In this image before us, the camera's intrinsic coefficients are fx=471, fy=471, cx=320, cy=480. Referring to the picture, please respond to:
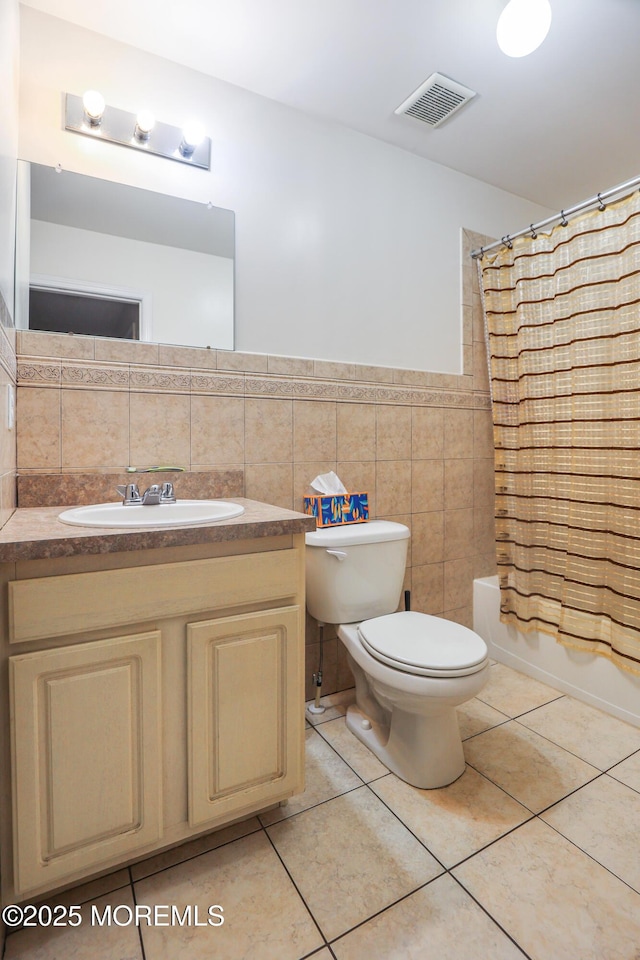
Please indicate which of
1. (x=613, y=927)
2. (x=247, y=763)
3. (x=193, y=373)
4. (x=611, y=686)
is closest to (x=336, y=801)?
(x=247, y=763)

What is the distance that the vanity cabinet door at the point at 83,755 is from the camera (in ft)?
3.05

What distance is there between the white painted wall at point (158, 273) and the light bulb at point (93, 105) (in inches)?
13.4

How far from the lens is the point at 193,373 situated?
165 cm

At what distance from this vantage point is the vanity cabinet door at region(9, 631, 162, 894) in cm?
93

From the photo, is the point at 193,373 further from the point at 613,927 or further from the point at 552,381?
the point at 613,927

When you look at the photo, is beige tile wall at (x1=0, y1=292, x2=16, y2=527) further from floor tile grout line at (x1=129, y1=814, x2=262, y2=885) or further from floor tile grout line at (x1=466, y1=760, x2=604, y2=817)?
floor tile grout line at (x1=466, y1=760, x2=604, y2=817)

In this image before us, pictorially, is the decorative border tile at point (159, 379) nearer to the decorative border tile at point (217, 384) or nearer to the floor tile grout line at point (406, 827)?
the decorative border tile at point (217, 384)

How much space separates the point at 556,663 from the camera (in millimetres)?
1978

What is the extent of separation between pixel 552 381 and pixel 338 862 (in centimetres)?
182

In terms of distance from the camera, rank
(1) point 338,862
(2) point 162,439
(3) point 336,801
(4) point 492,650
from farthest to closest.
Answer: (4) point 492,650, (2) point 162,439, (3) point 336,801, (1) point 338,862

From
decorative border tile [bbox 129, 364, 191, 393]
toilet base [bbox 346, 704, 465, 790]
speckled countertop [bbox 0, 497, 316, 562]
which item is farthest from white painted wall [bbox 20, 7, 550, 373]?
toilet base [bbox 346, 704, 465, 790]

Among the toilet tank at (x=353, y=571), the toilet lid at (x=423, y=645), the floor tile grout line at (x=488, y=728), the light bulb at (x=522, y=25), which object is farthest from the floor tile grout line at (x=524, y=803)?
the light bulb at (x=522, y=25)

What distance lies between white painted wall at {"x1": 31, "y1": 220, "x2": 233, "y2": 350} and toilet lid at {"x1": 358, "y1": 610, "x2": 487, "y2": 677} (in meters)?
1.12

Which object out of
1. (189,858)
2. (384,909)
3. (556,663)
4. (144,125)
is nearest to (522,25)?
(144,125)
